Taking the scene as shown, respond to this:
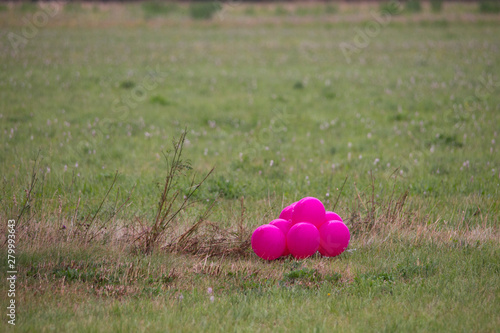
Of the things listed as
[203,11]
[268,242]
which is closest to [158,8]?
[203,11]

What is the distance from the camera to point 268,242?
16.0ft

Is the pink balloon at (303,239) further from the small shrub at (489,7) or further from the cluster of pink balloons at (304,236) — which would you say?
the small shrub at (489,7)

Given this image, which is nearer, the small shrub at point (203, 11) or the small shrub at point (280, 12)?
the small shrub at point (203, 11)

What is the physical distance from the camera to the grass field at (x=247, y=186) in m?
4.02

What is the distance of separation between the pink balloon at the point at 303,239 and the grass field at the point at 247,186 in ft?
0.66

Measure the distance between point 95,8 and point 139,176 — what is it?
3944 centimetres

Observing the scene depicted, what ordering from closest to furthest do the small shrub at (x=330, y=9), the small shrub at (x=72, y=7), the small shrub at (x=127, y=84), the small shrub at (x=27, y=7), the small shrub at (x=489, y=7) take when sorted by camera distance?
1. the small shrub at (x=127, y=84)
2. the small shrub at (x=489, y=7)
3. the small shrub at (x=27, y=7)
4. the small shrub at (x=72, y=7)
5. the small shrub at (x=330, y=9)

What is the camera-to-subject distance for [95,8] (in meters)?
42.4

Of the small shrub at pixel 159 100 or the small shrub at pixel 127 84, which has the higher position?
the small shrub at pixel 127 84

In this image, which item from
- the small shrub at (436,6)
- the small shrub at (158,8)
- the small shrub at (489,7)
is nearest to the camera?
the small shrub at (489,7)

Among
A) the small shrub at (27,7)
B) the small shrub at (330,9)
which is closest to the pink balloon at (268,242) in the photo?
A: the small shrub at (27,7)

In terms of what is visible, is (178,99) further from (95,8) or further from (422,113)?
(95,8)

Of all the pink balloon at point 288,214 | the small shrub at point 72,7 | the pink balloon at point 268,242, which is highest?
the small shrub at point 72,7

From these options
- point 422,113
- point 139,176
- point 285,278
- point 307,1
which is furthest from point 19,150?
point 307,1
